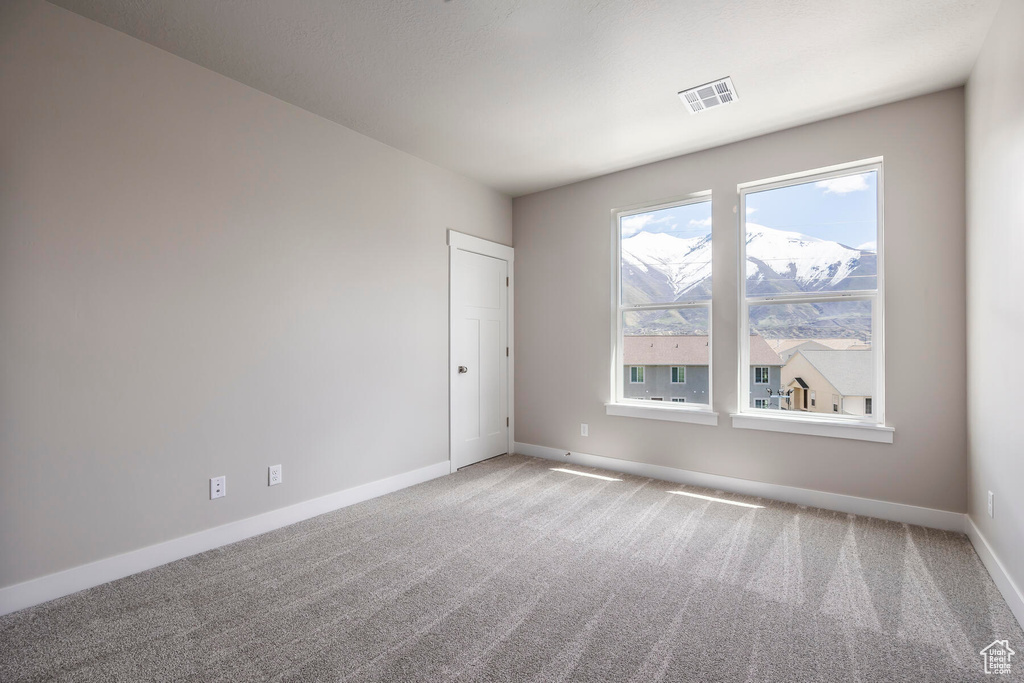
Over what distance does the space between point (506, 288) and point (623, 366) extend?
1.47 m

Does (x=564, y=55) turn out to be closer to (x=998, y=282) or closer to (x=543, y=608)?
(x=998, y=282)

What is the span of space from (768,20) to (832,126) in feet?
4.60

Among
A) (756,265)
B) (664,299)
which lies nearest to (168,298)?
(664,299)

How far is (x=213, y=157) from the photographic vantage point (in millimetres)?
2715

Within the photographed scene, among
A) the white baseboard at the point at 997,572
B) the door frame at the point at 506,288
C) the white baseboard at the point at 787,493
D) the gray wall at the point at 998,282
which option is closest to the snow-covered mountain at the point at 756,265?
the gray wall at the point at 998,282

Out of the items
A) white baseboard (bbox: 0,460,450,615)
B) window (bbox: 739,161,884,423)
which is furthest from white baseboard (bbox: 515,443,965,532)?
white baseboard (bbox: 0,460,450,615)

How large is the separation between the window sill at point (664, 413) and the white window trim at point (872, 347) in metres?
0.22

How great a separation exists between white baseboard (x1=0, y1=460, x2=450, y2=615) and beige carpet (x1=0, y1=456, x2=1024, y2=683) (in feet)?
0.23

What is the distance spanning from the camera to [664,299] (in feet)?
13.6

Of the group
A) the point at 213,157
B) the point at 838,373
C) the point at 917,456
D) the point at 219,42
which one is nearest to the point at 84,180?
the point at 213,157

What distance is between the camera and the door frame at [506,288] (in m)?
Result: 4.25

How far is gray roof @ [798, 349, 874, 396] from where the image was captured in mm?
3203

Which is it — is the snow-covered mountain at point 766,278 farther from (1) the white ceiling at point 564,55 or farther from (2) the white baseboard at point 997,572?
(2) the white baseboard at point 997,572

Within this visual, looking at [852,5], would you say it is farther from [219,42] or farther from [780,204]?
[219,42]
